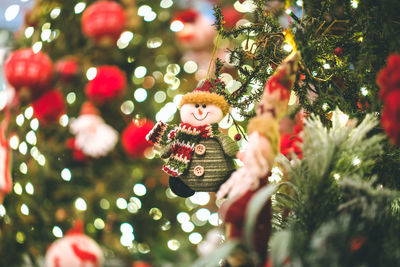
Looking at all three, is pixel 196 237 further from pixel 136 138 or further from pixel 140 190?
pixel 136 138

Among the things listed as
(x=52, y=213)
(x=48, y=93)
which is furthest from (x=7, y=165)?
(x=52, y=213)

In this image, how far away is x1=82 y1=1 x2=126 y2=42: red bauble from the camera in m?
0.54

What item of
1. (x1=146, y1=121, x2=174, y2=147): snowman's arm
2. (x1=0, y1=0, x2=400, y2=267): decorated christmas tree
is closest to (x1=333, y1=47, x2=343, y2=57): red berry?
(x1=0, y1=0, x2=400, y2=267): decorated christmas tree

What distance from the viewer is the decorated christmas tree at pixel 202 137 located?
0.36m

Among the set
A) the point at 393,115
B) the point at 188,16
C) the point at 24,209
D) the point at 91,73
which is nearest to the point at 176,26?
the point at 188,16

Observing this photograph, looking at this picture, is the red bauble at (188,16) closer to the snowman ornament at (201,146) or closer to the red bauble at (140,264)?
the snowman ornament at (201,146)

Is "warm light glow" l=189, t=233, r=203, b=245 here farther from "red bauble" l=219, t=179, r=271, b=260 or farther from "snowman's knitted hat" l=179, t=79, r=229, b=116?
"red bauble" l=219, t=179, r=271, b=260

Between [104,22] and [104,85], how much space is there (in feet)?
0.36

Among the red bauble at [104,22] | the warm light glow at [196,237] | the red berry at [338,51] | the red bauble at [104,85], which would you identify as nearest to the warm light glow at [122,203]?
the warm light glow at [196,237]

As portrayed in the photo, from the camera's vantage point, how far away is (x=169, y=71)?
98 cm

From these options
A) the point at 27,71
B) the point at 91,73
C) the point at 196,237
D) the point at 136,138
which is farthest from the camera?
the point at 196,237

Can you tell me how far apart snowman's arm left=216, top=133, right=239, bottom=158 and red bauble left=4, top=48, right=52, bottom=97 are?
316 mm

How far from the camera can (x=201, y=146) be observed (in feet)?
2.03

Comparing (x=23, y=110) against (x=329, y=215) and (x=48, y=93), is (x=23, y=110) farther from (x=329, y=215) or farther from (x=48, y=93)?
(x=329, y=215)
